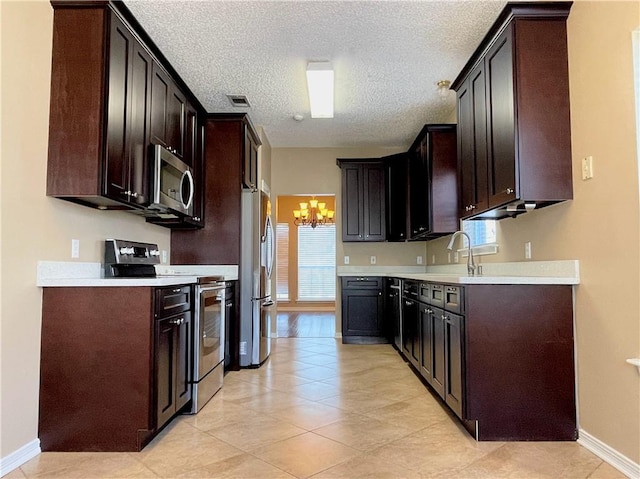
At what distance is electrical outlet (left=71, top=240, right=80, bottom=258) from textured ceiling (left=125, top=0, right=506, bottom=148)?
152 centimetres

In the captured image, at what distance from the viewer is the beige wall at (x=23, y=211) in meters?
2.05

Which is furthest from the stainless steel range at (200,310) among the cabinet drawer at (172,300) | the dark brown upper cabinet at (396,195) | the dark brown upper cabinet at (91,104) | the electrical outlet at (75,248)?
the dark brown upper cabinet at (396,195)

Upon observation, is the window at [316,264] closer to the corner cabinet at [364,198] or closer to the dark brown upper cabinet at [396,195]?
the corner cabinet at [364,198]

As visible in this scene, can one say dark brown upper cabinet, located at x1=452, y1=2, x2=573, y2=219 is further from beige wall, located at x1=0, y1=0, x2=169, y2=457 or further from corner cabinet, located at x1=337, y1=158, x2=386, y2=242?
corner cabinet, located at x1=337, y1=158, x2=386, y2=242

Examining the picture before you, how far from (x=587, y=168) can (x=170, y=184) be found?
269 cm

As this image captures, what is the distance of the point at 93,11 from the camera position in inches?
94.8

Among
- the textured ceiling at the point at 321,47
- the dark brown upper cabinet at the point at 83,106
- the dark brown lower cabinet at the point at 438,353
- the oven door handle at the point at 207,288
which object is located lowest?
the dark brown lower cabinet at the point at 438,353

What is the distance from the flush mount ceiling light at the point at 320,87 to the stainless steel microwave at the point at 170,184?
128 cm

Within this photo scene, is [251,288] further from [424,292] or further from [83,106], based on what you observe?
[83,106]

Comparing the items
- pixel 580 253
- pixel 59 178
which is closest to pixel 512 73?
pixel 580 253

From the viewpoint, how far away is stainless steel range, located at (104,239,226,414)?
2.92 meters

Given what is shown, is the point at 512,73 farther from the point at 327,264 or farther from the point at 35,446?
the point at 327,264

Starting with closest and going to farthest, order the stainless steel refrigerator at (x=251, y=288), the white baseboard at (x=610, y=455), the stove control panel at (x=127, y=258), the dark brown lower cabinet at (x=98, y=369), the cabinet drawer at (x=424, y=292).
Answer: the white baseboard at (x=610, y=455) → the dark brown lower cabinet at (x=98, y=369) → the stove control panel at (x=127, y=258) → the cabinet drawer at (x=424, y=292) → the stainless steel refrigerator at (x=251, y=288)

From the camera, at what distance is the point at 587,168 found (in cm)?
232
